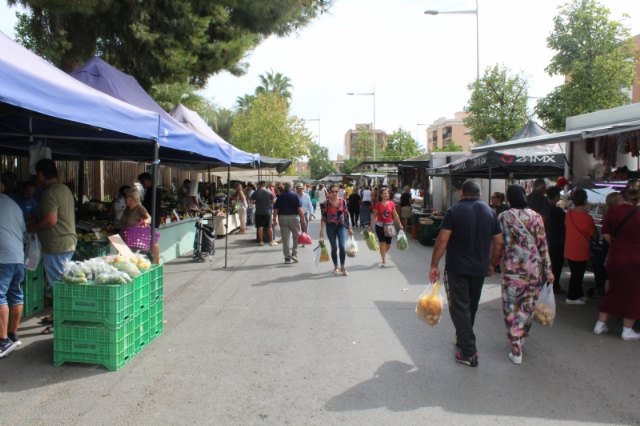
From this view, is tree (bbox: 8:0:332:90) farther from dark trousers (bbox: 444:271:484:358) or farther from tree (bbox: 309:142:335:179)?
tree (bbox: 309:142:335:179)

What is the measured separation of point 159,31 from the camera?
12844 mm

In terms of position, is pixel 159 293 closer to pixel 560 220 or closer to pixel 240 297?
pixel 240 297

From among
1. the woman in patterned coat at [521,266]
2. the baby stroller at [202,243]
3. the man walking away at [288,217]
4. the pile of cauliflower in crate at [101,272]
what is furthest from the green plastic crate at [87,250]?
the woman in patterned coat at [521,266]

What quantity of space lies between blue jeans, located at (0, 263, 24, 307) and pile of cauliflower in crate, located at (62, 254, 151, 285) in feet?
1.73

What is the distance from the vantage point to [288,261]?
11336 millimetres

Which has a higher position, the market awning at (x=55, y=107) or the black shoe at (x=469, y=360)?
the market awning at (x=55, y=107)

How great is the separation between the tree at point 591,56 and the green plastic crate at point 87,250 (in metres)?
18.9

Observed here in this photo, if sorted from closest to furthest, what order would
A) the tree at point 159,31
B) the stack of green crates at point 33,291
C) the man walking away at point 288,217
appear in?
the stack of green crates at point 33,291, the man walking away at point 288,217, the tree at point 159,31

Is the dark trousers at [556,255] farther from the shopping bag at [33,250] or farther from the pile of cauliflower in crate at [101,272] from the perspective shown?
A: the shopping bag at [33,250]

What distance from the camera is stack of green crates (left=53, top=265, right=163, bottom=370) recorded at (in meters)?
4.68

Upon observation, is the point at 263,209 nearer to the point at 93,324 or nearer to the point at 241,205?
the point at 241,205

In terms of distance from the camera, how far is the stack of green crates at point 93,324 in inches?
184

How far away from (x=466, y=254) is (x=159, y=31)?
10716mm

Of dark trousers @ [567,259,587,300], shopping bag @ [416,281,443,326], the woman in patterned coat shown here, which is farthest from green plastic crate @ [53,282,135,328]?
dark trousers @ [567,259,587,300]
